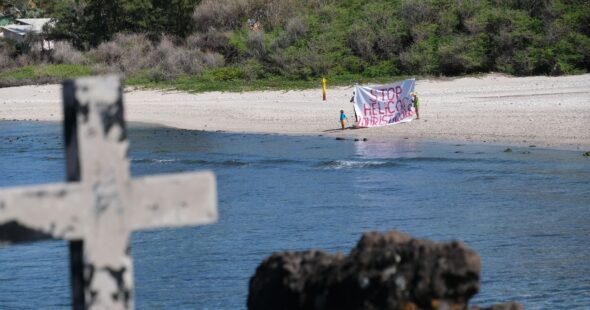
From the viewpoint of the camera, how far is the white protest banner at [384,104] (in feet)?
96.9

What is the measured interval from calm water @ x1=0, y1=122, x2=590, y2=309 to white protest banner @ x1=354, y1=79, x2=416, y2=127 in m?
1.69

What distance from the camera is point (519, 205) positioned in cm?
1841

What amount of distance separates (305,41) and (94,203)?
145 feet

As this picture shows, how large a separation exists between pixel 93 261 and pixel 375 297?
125cm

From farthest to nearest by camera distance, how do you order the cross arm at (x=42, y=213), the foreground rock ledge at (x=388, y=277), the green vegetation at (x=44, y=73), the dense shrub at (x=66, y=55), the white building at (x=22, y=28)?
1. the white building at (x=22, y=28)
2. the dense shrub at (x=66, y=55)
3. the green vegetation at (x=44, y=73)
4. the foreground rock ledge at (x=388, y=277)
5. the cross arm at (x=42, y=213)

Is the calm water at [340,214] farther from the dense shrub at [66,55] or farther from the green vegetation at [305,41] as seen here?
the dense shrub at [66,55]

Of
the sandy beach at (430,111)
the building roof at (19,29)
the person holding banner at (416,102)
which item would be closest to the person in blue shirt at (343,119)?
the sandy beach at (430,111)

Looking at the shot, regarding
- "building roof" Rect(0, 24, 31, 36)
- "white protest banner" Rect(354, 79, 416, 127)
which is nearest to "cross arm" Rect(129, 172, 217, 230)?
"white protest banner" Rect(354, 79, 416, 127)

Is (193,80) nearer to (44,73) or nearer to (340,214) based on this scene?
(44,73)

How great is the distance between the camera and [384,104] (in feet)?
99.5

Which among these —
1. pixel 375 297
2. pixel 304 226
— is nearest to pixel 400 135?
pixel 304 226

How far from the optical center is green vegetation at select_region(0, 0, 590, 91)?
38656mm

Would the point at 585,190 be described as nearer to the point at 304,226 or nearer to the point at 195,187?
the point at 304,226

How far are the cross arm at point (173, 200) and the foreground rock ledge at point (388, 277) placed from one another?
940 mm
